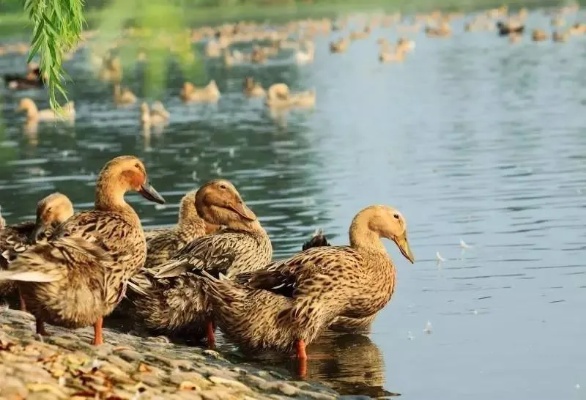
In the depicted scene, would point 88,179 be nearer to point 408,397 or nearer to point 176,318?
point 176,318

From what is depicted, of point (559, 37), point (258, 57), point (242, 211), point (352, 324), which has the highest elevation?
point (559, 37)

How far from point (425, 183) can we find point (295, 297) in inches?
443

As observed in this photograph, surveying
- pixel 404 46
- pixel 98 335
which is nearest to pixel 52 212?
pixel 98 335

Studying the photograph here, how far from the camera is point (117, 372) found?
28.3 ft

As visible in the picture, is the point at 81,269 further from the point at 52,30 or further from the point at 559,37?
the point at 559,37

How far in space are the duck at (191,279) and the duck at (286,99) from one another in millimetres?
26546

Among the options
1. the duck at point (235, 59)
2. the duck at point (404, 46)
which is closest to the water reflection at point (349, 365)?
the duck at point (404, 46)

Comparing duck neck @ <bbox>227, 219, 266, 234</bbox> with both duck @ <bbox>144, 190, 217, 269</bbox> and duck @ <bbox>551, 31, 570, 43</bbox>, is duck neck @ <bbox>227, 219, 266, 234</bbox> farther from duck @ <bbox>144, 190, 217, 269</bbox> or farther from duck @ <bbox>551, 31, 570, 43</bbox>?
duck @ <bbox>551, 31, 570, 43</bbox>

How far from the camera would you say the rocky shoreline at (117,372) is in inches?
314

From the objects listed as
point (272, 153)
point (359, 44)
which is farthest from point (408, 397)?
point (359, 44)

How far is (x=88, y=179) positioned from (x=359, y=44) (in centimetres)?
4811

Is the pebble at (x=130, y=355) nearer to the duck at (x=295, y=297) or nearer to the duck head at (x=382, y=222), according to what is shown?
the duck at (x=295, y=297)

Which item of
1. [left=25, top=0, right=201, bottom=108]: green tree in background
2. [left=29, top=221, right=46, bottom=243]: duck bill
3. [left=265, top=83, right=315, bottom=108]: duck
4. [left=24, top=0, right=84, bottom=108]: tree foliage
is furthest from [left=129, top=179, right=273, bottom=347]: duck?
[left=265, top=83, right=315, bottom=108]: duck

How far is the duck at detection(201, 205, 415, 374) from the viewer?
10.6 m
